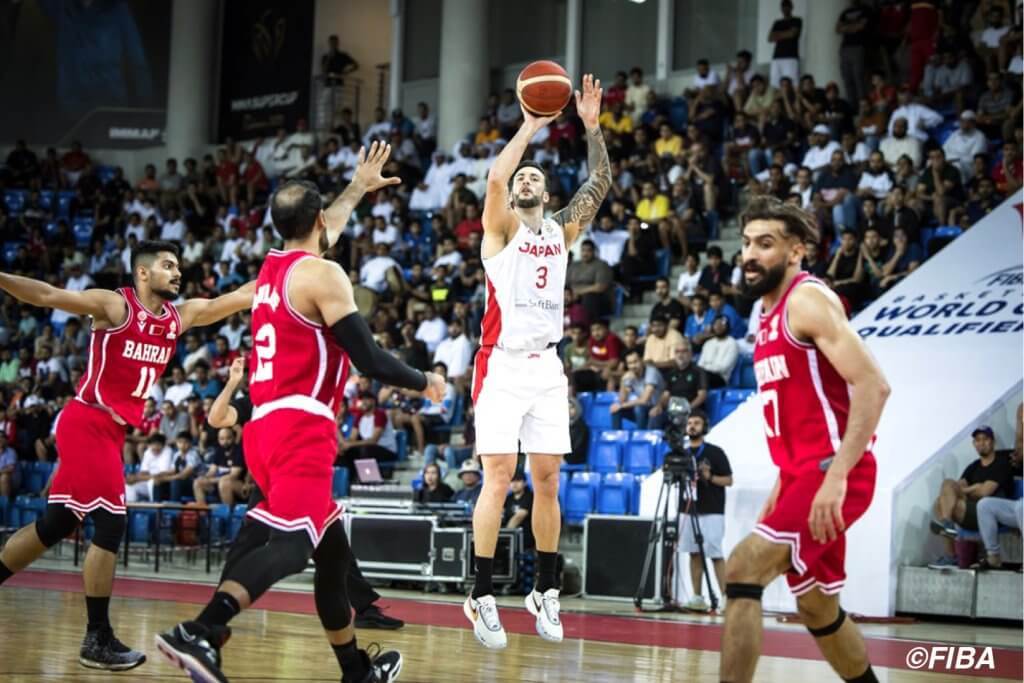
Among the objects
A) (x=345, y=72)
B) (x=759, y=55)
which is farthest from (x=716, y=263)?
(x=345, y=72)

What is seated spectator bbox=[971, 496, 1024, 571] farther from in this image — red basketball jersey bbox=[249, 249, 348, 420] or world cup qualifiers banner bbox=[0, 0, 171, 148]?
world cup qualifiers banner bbox=[0, 0, 171, 148]

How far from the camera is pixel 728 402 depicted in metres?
15.4

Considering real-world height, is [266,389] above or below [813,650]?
above

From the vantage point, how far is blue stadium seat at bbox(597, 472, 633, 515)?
15.1m

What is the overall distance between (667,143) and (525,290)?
1274cm

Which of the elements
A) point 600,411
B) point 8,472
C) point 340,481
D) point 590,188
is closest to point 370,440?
point 340,481

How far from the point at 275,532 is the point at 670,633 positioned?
5.89 meters

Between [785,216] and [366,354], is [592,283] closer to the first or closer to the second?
[785,216]

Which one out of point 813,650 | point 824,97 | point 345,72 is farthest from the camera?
point 345,72

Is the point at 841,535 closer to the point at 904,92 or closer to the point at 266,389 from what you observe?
the point at 266,389

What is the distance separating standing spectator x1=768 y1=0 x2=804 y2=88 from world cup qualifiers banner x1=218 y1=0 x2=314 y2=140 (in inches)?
474

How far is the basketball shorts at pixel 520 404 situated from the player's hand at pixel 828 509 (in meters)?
2.81

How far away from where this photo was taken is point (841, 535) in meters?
5.19

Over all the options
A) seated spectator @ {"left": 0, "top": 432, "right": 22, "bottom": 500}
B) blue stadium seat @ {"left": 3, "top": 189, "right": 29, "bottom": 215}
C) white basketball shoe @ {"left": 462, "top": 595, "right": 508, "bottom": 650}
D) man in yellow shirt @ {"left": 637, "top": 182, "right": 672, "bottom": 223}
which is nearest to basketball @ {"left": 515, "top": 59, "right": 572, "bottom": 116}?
white basketball shoe @ {"left": 462, "top": 595, "right": 508, "bottom": 650}
